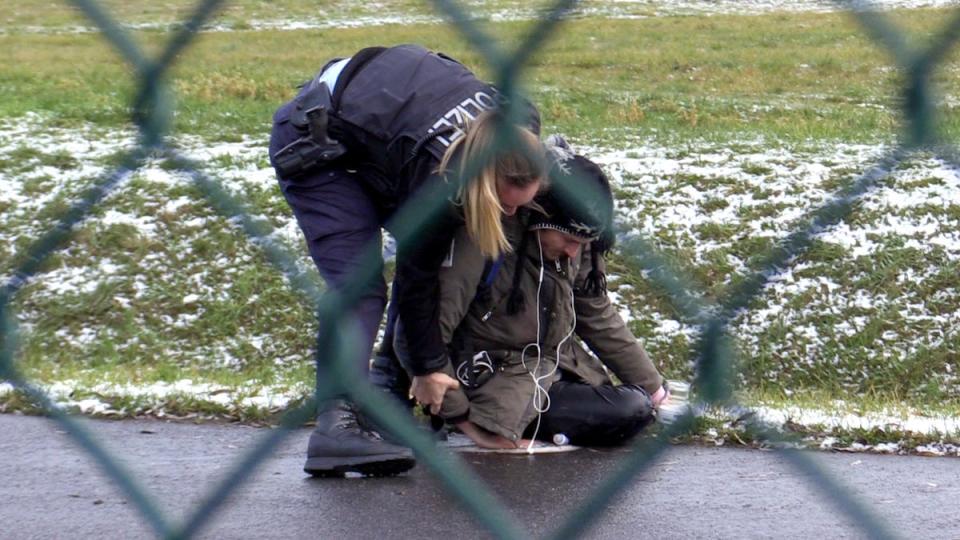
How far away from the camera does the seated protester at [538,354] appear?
3.32 meters

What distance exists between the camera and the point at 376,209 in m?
3.09

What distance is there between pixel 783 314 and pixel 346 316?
4.37 m

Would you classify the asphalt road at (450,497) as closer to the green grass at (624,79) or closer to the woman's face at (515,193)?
the woman's face at (515,193)

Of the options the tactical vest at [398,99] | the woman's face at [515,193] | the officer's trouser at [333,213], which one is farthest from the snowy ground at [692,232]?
the woman's face at [515,193]

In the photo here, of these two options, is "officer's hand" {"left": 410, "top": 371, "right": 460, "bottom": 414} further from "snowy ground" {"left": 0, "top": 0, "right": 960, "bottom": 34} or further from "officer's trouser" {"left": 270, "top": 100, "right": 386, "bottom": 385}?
"snowy ground" {"left": 0, "top": 0, "right": 960, "bottom": 34}

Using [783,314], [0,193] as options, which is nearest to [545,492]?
[783,314]

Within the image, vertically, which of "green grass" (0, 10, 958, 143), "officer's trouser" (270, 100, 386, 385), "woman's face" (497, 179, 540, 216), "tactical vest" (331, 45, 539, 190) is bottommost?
"green grass" (0, 10, 958, 143)

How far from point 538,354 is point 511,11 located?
6.16 ft

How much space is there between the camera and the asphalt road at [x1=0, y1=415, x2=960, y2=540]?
3105 mm

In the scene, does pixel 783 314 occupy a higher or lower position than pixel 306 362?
higher

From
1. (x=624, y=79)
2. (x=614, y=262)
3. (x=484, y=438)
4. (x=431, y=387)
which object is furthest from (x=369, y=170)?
(x=624, y=79)

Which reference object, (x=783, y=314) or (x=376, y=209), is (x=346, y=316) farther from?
(x=783, y=314)

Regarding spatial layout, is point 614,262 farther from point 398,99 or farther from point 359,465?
point 398,99

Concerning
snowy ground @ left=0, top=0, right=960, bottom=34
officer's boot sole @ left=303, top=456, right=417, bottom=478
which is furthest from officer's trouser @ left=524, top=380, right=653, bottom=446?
snowy ground @ left=0, top=0, right=960, bottom=34
